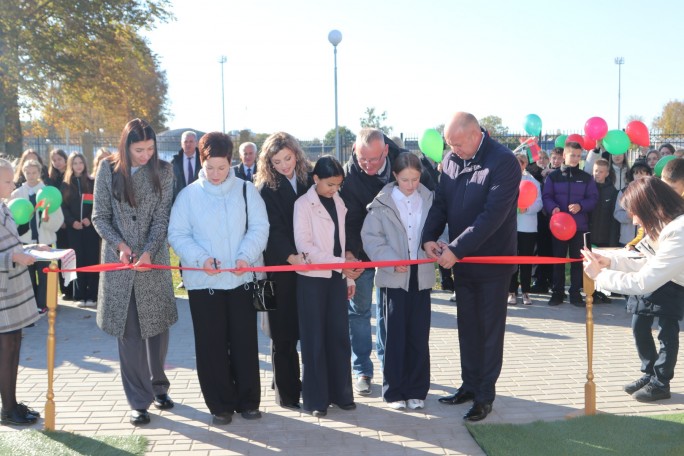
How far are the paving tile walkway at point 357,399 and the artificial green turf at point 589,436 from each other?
155mm

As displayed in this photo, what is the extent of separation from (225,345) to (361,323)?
4.62 feet

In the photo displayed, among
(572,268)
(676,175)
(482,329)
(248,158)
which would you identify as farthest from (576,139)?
(482,329)

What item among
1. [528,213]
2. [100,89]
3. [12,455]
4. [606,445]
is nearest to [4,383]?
[12,455]

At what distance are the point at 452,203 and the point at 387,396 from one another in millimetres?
1643

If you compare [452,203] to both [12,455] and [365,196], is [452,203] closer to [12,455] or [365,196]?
[365,196]

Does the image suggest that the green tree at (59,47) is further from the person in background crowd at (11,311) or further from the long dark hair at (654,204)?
the long dark hair at (654,204)

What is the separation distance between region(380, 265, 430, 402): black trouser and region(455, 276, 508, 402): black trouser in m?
0.31

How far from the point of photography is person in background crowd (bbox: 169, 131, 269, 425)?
15.6 ft

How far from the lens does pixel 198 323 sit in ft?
15.8

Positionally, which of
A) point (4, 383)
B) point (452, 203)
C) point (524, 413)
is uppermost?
point (452, 203)

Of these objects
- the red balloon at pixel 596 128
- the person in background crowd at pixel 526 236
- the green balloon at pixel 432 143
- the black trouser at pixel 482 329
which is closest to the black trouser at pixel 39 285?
the green balloon at pixel 432 143

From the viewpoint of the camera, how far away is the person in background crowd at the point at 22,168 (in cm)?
895

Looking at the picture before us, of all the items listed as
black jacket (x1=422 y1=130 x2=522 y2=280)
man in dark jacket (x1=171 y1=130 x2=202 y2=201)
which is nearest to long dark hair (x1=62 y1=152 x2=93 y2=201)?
man in dark jacket (x1=171 y1=130 x2=202 y2=201)

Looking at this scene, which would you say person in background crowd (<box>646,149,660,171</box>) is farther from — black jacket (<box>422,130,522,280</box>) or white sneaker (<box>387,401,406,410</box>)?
white sneaker (<box>387,401,406,410</box>)
